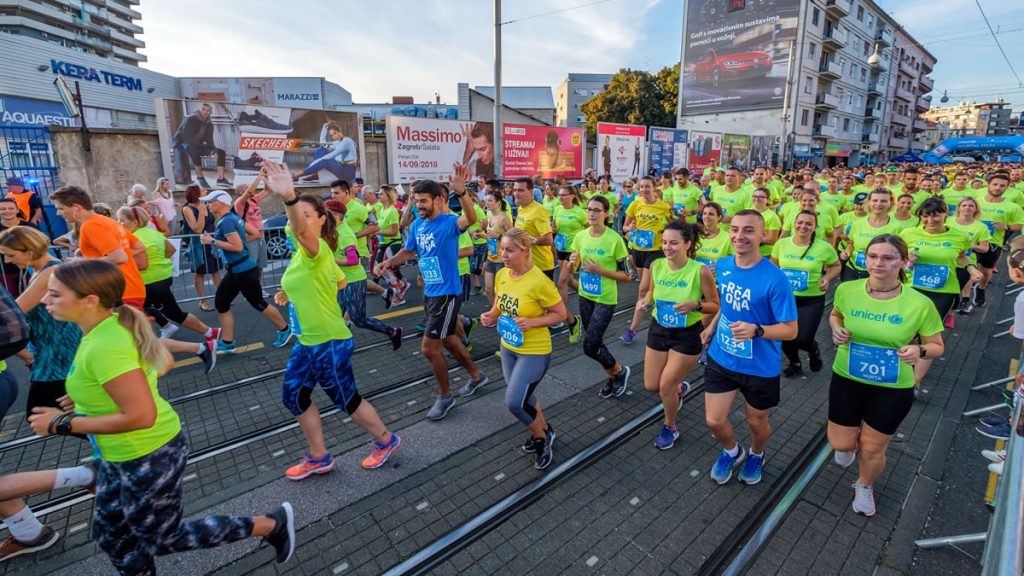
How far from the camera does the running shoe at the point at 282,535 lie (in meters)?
2.91

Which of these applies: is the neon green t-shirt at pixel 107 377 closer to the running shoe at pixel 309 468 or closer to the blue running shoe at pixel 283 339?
the running shoe at pixel 309 468

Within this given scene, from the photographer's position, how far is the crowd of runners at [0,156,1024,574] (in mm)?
2395

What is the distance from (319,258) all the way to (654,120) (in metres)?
47.6

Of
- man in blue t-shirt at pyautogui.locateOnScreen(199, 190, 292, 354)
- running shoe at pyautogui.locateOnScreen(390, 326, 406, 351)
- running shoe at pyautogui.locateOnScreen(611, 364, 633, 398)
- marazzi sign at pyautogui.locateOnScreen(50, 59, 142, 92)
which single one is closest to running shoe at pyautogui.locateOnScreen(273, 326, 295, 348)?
man in blue t-shirt at pyautogui.locateOnScreen(199, 190, 292, 354)

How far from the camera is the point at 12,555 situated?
123 inches

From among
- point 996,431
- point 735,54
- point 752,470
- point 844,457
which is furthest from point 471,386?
point 735,54

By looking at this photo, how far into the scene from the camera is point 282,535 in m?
2.94

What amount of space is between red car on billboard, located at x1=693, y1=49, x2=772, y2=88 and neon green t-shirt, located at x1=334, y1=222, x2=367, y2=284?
4608 cm

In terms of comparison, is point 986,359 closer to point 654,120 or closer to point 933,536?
point 933,536

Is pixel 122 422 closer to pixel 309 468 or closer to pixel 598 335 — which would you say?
pixel 309 468

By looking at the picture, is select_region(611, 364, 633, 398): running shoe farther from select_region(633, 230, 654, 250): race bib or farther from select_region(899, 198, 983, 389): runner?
select_region(633, 230, 654, 250): race bib

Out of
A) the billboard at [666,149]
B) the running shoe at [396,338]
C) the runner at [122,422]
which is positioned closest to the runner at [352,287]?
the running shoe at [396,338]

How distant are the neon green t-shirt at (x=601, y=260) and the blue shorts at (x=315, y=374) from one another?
257 cm

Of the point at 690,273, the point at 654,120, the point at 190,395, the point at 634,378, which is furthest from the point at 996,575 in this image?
the point at 654,120
